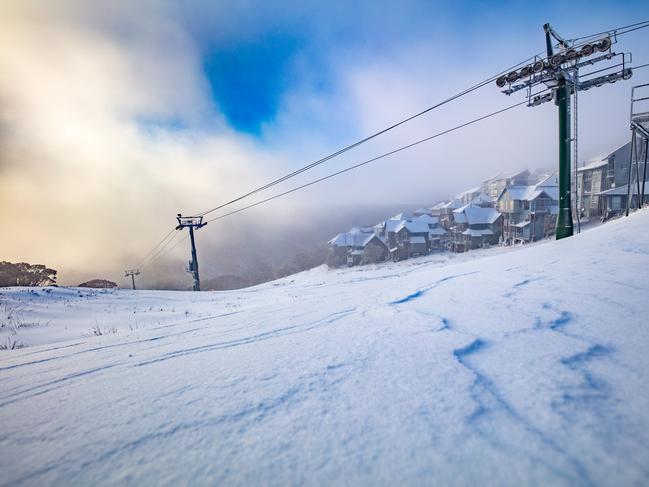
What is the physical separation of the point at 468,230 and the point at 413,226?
752 centimetres

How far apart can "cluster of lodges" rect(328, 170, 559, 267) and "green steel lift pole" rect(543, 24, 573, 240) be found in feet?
106

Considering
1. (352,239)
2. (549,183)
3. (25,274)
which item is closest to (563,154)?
(352,239)

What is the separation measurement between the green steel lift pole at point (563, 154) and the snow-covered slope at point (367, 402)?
5.22m

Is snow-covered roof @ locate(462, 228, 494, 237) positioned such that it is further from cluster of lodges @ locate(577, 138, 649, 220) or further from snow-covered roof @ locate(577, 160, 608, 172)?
snow-covered roof @ locate(577, 160, 608, 172)

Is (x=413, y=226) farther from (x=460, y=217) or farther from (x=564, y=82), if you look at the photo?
(x=564, y=82)

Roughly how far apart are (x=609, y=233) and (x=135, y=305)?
1397 cm

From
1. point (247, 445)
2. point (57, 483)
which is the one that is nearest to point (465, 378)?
point (247, 445)

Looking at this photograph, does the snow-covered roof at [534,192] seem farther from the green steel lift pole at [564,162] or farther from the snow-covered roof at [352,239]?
the green steel lift pole at [564,162]

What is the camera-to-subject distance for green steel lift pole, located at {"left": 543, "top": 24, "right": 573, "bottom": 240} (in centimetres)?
700

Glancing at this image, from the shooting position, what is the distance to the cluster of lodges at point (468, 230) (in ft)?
111

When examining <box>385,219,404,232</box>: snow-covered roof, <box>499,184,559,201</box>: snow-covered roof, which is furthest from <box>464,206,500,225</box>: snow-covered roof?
<box>385,219,404,232</box>: snow-covered roof

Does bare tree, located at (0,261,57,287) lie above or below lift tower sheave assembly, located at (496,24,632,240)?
below

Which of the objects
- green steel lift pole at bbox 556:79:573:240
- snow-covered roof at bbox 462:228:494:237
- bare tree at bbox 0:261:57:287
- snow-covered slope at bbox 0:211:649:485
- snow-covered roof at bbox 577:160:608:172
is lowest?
snow-covered roof at bbox 462:228:494:237

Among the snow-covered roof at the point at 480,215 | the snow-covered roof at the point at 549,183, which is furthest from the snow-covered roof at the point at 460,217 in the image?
the snow-covered roof at the point at 549,183
